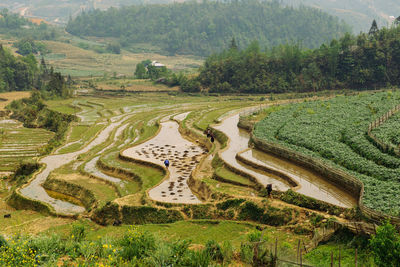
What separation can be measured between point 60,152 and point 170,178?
21.5 m

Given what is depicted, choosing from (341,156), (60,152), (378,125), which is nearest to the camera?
(341,156)

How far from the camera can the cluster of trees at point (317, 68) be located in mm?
99250

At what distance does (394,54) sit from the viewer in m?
99.5

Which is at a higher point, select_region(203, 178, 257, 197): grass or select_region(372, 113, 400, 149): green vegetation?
select_region(372, 113, 400, 149): green vegetation

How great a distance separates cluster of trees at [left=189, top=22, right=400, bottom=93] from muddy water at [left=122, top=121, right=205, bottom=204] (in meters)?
48.0

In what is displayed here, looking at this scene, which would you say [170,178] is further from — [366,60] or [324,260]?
[366,60]

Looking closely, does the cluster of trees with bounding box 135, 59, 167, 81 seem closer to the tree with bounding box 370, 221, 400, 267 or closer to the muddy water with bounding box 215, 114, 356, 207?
the muddy water with bounding box 215, 114, 356, 207

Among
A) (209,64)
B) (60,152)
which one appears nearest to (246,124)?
(60,152)

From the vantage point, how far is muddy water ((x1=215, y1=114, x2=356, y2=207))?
3058cm

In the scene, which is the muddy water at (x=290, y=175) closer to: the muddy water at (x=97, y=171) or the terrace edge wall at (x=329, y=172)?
the terrace edge wall at (x=329, y=172)

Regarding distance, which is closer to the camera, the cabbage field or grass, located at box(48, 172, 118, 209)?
the cabbage field

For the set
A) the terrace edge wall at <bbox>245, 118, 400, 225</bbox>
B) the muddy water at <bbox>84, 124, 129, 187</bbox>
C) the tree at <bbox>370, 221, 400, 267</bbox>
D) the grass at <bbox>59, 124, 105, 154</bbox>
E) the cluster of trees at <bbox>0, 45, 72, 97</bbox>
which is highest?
the tree at <bbox>370, 221, 400, 267</bbox>

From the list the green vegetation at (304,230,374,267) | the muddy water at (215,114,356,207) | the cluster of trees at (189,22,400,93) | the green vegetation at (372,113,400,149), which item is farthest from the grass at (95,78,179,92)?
the green vegetation at (304,230,374,267)

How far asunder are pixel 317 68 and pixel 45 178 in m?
75.9
